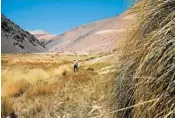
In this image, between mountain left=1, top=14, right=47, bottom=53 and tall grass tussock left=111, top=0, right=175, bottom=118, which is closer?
tall grass tussock left=111, top=0, right=175, bottom=118

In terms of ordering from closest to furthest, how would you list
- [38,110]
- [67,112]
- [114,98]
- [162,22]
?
[162,22], [114,98], [67,112], [38,110]

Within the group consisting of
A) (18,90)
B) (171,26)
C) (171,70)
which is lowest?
(18,90)

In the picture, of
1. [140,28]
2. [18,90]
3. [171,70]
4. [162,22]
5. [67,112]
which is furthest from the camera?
[18,90]

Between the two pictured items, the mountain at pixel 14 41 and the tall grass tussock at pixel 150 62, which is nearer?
the tall grass tussock at pixel 150 62

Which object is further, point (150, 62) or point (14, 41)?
point (14, 41)

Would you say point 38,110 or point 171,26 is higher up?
point 171,26

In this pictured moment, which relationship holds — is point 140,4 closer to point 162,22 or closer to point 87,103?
point 162,22

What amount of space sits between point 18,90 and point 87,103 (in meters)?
6.48

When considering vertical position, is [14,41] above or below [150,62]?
below

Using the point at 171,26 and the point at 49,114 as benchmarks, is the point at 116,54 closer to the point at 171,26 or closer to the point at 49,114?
the point at 171,26

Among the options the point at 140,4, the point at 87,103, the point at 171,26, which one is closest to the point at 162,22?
the point at 171,26

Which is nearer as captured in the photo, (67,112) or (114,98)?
(114,98)

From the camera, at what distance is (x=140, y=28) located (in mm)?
3811

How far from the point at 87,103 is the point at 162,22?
360cm
